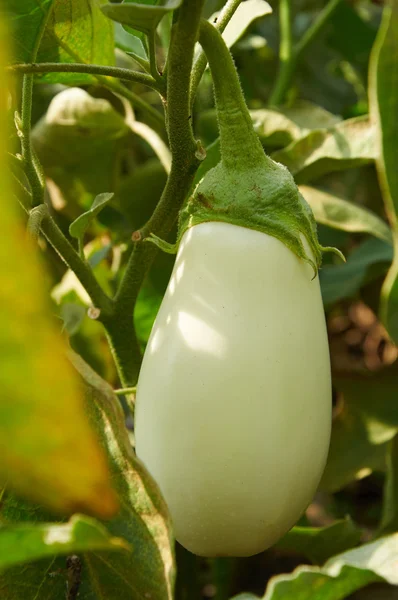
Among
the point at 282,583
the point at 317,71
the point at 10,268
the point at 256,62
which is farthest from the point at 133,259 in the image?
the point at 317,71

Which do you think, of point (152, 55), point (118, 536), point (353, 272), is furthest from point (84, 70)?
point (353, 272)

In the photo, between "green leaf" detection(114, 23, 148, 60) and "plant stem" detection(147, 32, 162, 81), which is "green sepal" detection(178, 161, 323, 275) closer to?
"plant stem" detection(147, 32, 162, 81)

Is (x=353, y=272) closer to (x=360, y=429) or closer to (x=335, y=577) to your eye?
(x=360, y=429)

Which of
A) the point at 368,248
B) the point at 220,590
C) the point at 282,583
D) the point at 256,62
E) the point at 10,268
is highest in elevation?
the point at 10,268

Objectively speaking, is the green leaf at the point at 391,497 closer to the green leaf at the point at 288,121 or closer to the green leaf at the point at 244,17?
the green leaf at the point at 288,121

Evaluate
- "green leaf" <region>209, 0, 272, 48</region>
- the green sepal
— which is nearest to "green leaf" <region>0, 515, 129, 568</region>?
the green sepal

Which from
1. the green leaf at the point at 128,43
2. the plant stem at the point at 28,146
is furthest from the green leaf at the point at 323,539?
the green leaf at the point at 128,43

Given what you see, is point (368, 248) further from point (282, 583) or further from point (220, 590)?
point (282, 583)
